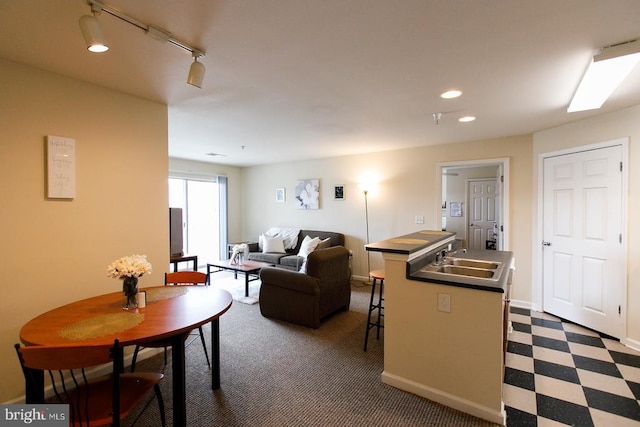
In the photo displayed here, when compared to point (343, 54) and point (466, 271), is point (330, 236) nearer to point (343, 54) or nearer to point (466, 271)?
point (466, 271)

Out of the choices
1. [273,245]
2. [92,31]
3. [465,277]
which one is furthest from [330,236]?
[92,31]

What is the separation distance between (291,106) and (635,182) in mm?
3465

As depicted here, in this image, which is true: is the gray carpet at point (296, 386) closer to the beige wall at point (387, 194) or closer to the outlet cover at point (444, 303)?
the outlet cover at point (444, 303)

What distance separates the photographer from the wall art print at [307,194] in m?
5.93

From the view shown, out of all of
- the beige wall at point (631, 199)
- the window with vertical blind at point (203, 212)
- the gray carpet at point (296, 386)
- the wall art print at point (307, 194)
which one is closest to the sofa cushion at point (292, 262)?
the wall art print at point (307, 194)

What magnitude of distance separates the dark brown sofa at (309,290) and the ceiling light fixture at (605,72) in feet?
8.93

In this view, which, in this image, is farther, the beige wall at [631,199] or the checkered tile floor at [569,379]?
the beige wall at [631,199]

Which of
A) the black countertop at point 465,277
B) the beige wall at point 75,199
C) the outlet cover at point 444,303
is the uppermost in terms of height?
the beige wall at point 75,199

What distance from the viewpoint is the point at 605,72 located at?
1997mm

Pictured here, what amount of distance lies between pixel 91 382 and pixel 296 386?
4.35ft

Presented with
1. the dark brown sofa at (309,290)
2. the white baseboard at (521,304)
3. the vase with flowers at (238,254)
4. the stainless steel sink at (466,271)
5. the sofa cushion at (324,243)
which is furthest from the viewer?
the sofa cushion at (324,243)

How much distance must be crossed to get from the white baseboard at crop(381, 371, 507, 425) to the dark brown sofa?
118 cm

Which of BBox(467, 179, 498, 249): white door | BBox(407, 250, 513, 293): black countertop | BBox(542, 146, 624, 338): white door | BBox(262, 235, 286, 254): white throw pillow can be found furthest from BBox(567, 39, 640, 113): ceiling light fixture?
BBox(262, 235, 286, 254): white throw pillow

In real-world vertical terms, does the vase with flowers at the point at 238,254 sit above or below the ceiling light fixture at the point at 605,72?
below
